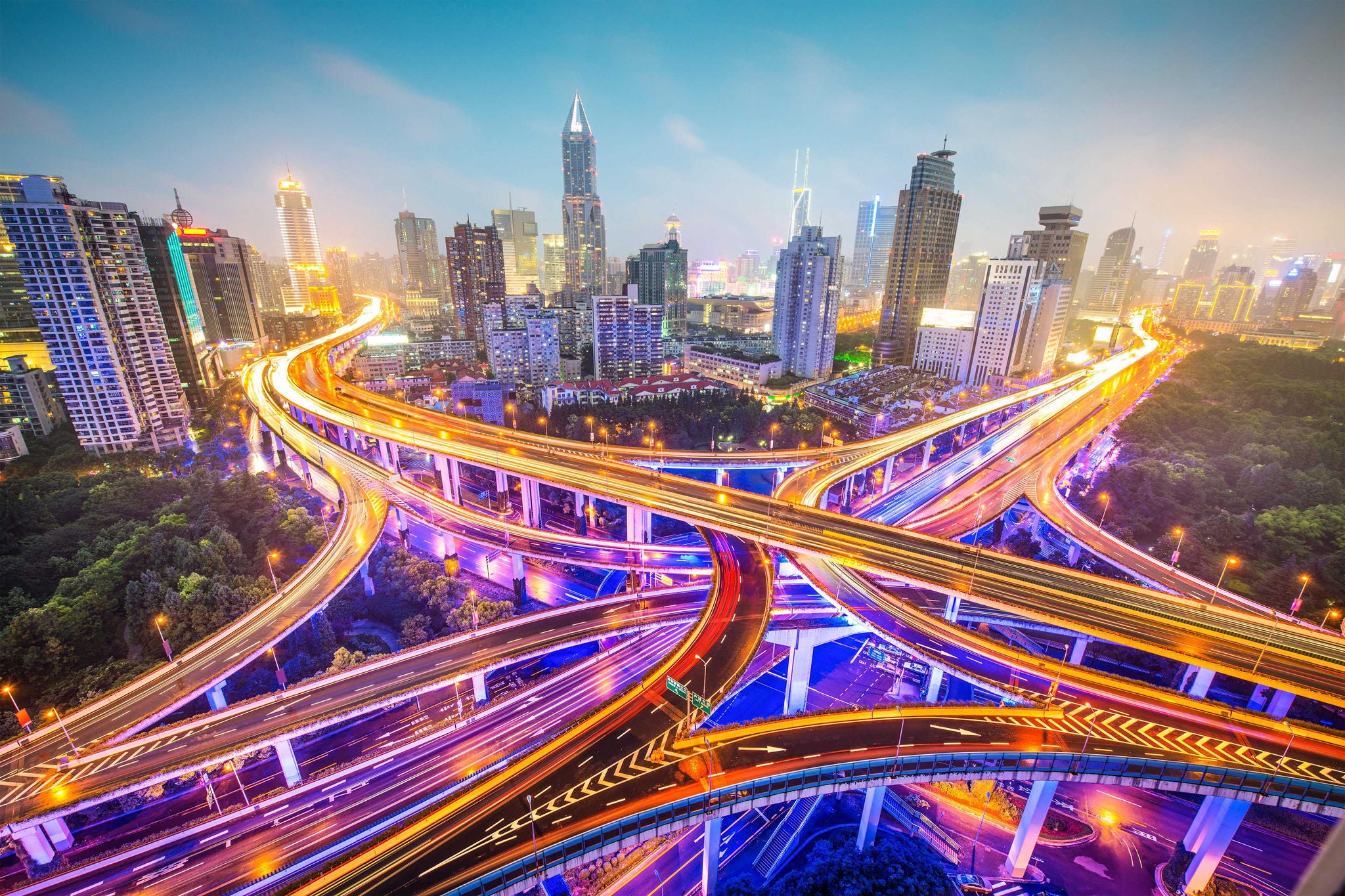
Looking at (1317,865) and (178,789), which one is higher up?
(1317,865)

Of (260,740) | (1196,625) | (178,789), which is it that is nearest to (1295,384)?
(1196,625)

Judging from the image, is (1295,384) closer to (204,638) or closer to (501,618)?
(501,618)

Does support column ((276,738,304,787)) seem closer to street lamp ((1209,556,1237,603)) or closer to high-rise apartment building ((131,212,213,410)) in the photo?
street lamp ((1209,556,1237,603))

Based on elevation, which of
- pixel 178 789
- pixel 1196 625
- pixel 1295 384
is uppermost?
pixel 1295 384

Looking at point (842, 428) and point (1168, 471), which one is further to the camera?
point (842, 428)

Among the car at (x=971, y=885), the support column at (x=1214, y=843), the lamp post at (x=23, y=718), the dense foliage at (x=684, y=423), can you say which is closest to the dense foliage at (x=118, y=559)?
the lamp post at (x=23, y=718)

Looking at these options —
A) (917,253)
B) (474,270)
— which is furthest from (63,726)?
(917,253)

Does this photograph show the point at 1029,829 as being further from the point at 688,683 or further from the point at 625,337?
the point at 625,337

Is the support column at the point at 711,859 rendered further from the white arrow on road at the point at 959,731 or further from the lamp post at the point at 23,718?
the lamp post at the point at 23,718
